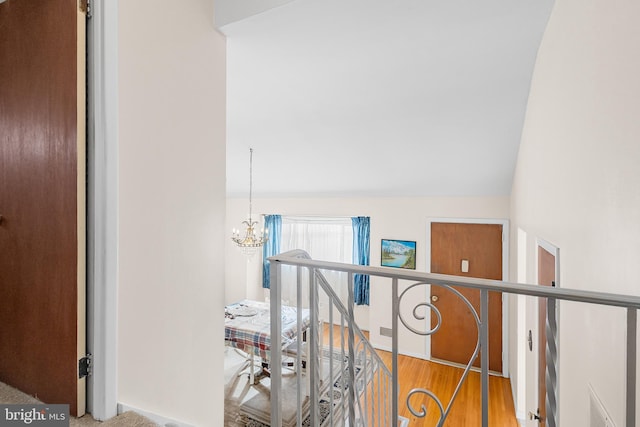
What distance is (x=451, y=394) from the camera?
370cm

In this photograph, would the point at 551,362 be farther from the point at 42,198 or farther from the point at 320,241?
the point at 320,241

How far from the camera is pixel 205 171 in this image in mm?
1529

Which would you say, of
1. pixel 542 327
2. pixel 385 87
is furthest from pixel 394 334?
pixel 385 87

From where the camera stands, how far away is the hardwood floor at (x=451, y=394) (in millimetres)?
3312

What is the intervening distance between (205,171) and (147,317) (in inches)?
27.0

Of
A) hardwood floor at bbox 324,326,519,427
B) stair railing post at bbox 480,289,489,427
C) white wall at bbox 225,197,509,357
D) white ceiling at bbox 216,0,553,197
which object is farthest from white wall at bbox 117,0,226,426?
white wall at bbox 225,197,509,357

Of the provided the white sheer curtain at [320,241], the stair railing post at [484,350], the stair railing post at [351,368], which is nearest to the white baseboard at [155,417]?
the stair railing post at [351,368]

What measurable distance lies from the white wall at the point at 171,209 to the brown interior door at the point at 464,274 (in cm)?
355

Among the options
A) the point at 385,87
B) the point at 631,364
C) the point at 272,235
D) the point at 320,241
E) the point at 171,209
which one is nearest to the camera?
the point at 631,364

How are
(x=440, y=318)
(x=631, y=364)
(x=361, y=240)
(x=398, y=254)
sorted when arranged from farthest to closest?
(x=361, y=240)
(x=398, y=254)
(x=440, y=318)
(x=631, y=364)

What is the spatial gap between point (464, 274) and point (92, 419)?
4307 mm

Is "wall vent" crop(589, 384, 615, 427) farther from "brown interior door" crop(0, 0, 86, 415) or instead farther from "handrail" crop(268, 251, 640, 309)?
"brown interior door" crop(0, 0, 86, 415)

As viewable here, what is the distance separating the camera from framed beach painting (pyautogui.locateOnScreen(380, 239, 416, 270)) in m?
4.69

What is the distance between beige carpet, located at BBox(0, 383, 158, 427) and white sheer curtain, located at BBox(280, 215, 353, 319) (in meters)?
4.24
